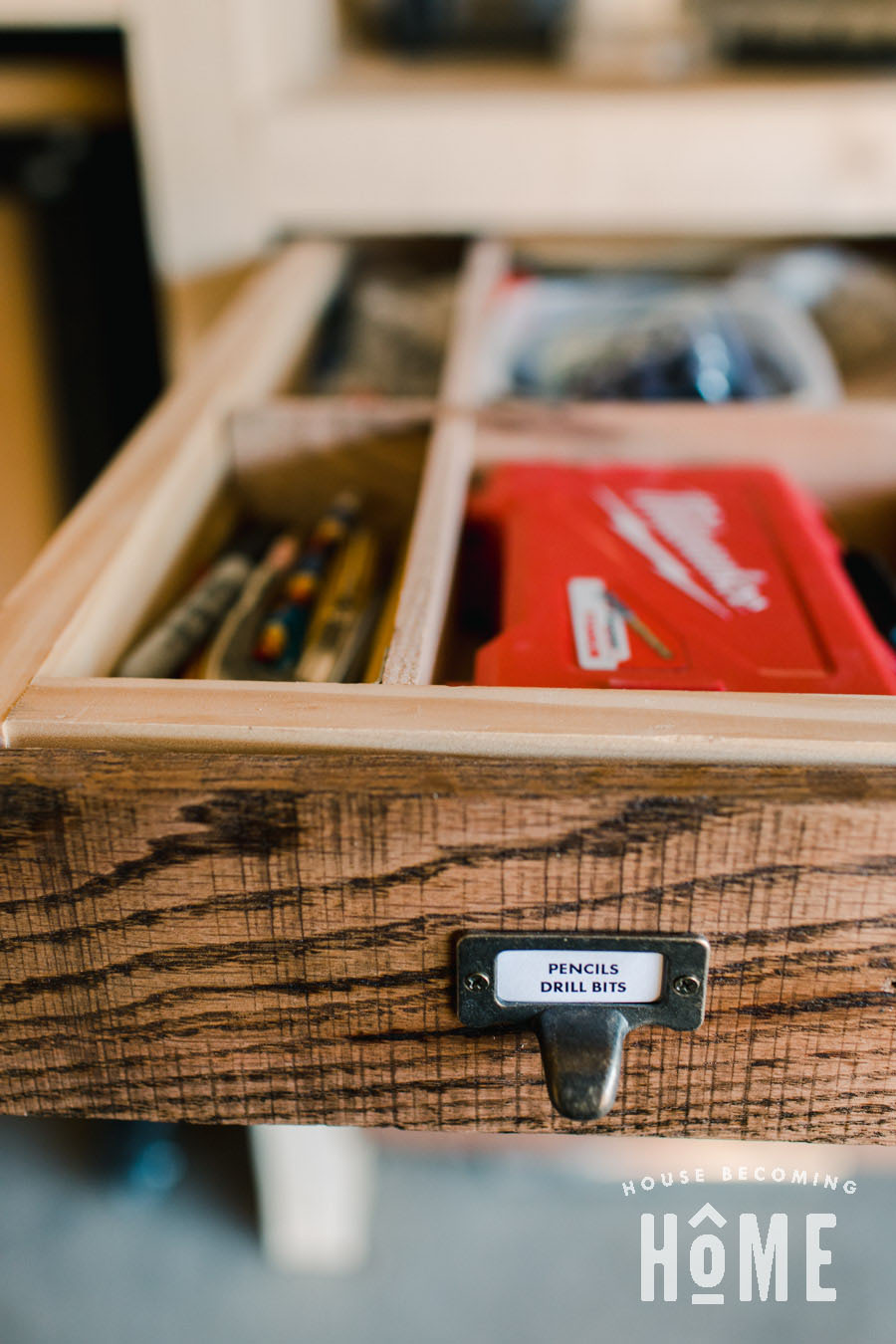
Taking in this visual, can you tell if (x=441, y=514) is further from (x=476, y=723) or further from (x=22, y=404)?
(x=22, y=404)

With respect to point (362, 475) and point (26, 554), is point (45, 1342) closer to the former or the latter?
point (26, 554)

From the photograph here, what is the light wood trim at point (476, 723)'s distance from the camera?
39 cm

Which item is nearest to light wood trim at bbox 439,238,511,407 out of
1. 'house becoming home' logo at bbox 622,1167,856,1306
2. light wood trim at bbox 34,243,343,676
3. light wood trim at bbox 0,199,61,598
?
light wood trim at bbox 34,243,343,676

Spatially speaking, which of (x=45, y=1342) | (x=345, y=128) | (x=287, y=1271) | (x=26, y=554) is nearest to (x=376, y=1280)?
(x=287, y=1271)

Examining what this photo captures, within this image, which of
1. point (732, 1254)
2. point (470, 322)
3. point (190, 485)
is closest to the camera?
point (190, 485)

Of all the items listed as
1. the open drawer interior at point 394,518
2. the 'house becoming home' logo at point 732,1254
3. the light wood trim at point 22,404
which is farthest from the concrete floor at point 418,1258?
the open drawer interior at point 394,518

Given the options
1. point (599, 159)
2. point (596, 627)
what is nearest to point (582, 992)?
point (596, 627)

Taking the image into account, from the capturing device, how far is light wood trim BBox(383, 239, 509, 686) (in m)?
0.47

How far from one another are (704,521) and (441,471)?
140mm

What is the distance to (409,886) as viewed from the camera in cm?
39

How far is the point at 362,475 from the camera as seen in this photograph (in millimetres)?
730

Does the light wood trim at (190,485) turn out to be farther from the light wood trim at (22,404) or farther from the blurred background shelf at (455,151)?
the light wood trim at (22,404)

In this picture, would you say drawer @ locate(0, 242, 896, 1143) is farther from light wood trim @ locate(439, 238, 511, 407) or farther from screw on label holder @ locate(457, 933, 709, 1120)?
light wood trim @ locate(439, 238, 511, 407)

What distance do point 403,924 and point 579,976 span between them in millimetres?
62
